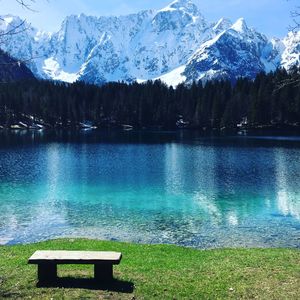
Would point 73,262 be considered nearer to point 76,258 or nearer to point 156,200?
point 76,258

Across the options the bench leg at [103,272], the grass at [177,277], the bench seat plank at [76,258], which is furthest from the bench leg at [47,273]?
the bench leg at [103,272]

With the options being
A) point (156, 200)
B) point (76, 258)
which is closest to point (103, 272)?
point (76, 258)

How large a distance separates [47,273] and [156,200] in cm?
2951

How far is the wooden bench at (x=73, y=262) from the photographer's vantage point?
50.4 feet

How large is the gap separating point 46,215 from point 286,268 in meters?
24.0

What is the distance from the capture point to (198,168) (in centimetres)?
6956

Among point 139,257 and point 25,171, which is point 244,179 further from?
point 139,257

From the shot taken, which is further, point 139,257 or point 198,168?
point 198,168

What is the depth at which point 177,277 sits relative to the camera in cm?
1706

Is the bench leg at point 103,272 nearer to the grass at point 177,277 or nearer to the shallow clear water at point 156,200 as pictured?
the grass at point 177,277

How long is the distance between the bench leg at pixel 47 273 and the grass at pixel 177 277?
1.25 feet

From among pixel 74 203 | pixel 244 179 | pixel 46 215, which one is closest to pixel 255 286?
pixel 46 215

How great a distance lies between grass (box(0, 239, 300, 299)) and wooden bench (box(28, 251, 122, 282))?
463 millimetres

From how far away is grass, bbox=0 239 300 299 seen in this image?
48.6 ft
